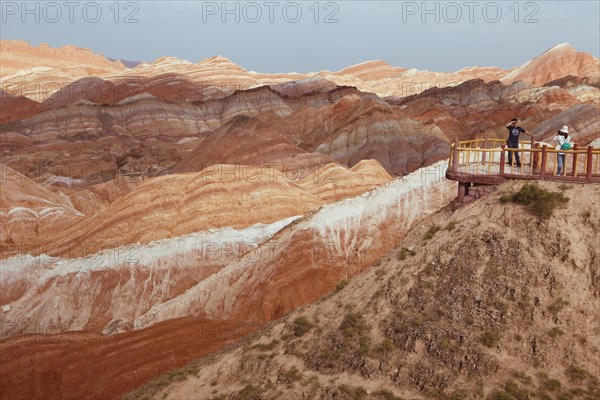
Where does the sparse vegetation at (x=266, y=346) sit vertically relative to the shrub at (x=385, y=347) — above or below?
below

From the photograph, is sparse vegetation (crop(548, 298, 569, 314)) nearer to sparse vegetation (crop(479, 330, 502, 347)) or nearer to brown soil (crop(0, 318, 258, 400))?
sparse vegetation (crop(479, 330, 502, 347))

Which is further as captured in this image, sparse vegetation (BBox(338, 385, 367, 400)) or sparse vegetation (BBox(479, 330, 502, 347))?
sparse vegetation (BBox(338, 385, 367, 400))

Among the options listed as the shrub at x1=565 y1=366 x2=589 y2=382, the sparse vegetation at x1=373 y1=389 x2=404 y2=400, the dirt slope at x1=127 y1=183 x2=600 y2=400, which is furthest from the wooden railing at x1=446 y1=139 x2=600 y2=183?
the sparse vegetation at x1=373 y1=389 x2=404 y2=400

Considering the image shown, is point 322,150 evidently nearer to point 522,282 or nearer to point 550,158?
point 550,158

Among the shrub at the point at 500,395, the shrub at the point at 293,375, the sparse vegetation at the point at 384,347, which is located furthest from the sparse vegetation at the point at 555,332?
the shrub at the point at 293,375

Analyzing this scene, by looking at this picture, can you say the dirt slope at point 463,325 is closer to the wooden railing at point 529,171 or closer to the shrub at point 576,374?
the shrub at point 576,374

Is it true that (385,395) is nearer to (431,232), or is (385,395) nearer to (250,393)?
(250,393)
